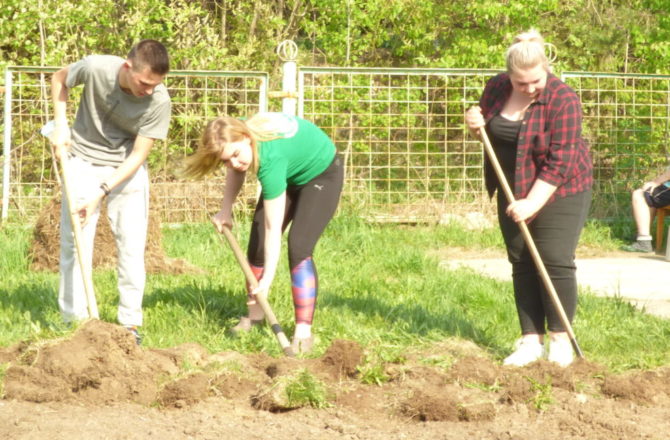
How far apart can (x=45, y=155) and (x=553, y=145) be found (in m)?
6.22

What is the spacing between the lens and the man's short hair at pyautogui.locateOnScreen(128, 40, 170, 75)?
4.88m

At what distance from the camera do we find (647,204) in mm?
9430

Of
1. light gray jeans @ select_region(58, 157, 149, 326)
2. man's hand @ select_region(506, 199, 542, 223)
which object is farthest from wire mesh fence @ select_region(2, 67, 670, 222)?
man's hand @ select_region(506, 199, 542, 223)

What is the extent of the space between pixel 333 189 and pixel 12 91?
527cm

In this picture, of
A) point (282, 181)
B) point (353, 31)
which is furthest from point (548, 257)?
point (353, 31)

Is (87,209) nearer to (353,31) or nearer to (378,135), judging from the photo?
(378,135)

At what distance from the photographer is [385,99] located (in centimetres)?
1058

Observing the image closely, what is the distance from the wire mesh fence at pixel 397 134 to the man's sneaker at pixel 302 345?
452cm

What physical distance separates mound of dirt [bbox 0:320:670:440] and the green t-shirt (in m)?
0.86

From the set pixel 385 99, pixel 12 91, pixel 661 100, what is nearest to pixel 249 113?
pixel 385 99

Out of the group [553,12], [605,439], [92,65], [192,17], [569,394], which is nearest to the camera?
[605,439]

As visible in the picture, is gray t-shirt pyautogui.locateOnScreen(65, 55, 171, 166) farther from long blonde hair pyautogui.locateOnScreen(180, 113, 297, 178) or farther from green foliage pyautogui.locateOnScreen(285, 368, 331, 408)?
green foliage pyautogui.locateOnScreen(285, 368, 331, 408)

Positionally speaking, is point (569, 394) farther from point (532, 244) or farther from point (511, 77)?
point (511, 77)

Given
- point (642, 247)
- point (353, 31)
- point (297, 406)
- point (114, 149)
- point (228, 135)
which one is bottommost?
point (642, 247)
